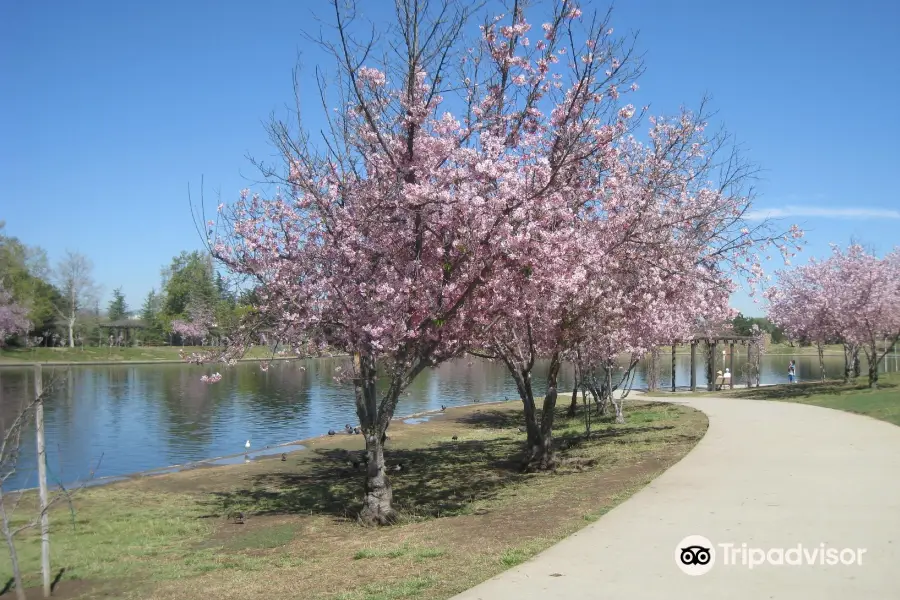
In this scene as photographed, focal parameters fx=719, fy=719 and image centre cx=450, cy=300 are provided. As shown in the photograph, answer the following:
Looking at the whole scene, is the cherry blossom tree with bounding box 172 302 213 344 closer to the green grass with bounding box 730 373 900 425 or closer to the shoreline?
the shoreline

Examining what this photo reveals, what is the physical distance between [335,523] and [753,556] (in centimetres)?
640

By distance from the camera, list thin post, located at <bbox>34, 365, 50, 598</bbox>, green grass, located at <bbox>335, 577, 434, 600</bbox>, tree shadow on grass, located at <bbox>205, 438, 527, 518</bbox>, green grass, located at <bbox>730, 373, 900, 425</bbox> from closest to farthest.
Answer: green grass, located at <bbox>335, 577, 434, 600</bbox>
thin post, located at <bbox>34, 365, 50, 598</bbox>
tree shadow on grass, located at <bbox>205, 438, 527, 518</bbox>
green grass, located at <bbox>730, 373, 900, 425</bbox>

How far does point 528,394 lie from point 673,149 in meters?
5.55

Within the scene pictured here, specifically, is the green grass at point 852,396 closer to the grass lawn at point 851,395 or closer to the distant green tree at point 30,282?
the grass lawn at point 851,395

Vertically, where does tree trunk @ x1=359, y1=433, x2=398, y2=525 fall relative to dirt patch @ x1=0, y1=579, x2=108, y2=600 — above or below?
above

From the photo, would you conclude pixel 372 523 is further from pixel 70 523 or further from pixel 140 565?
pixel 70 523

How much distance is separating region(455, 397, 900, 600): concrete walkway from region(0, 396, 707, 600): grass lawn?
2.10 feet

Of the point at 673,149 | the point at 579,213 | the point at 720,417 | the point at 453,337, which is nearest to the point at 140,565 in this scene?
the point at 453,337

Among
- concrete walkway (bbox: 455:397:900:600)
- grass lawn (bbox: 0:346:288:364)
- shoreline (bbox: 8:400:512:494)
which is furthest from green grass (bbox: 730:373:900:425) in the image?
grass lawn (bbox: 0:346:288:364)

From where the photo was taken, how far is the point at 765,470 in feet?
33.9

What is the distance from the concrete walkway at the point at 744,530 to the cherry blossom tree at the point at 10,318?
6361 centimetres

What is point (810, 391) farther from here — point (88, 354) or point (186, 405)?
point (88, 354)

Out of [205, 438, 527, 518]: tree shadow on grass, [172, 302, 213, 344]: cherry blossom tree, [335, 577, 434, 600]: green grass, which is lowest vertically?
[205, 438, 527, 518]: tree shadow on grass

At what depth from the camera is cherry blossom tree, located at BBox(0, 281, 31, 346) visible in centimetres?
6025
